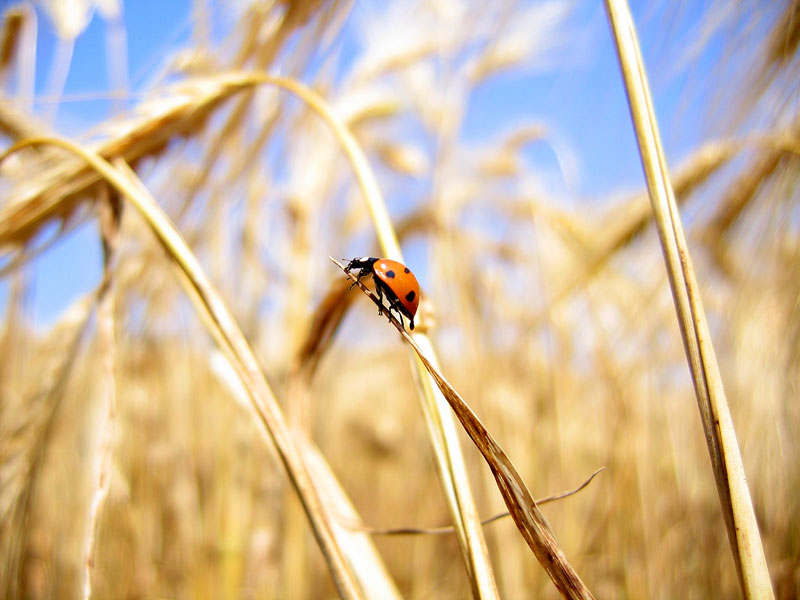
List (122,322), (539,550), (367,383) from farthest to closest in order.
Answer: (367,383), (122,322), (539,550)

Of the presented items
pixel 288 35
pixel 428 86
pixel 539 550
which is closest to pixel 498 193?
pixel 428 86

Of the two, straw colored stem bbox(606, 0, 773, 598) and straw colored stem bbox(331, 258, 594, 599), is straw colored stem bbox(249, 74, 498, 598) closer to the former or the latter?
straw colored stem bbox(331, 258, 594, 599)

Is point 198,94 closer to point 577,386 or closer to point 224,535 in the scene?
point 224,535

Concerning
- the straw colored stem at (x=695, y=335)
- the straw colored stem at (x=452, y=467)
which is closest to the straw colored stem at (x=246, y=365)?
the straw colored stem at (x=452, y=467)

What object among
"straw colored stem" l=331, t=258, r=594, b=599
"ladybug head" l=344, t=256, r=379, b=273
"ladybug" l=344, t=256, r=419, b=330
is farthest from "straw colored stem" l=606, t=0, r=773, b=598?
"ladybug head" l=344, t=256, r=379, b=273

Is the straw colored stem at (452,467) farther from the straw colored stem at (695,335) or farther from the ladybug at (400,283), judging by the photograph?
the straw colored stem at (695,335)

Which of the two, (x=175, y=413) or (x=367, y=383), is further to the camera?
(x=367, y=383)

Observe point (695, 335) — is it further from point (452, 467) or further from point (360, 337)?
point (360, 337)

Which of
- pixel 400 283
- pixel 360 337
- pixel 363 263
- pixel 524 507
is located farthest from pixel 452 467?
pixel 360 337
